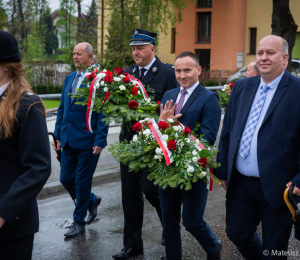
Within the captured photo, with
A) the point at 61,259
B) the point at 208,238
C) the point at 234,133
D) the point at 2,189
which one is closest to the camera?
the point at 2,189

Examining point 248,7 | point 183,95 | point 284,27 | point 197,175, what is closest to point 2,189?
point 197,175

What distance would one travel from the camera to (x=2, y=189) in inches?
87.6

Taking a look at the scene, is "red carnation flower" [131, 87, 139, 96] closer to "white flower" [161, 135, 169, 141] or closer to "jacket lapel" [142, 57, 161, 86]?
"jacket lapel" [142, 57, 161, 86]

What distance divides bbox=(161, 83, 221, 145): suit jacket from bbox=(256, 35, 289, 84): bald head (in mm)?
631

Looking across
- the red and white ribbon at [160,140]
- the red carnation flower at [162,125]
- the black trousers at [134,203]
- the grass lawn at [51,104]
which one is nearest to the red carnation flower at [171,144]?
the red and white ribbon at [160,140]

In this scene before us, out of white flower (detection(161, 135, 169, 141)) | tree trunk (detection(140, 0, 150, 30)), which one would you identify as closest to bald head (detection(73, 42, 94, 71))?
white flower (detection(161, 135, 169, 141))

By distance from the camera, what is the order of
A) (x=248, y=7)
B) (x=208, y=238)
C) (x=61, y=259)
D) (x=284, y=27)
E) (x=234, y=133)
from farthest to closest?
1. (x=248, y=7)
2. (x=284, y=27)
3. (x=61, y=259)
4. (x=208, y=238)
5. (x=234, y=133)

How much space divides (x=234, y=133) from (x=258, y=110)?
0.92 feet

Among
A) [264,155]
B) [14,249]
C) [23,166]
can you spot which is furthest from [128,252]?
[23,166]

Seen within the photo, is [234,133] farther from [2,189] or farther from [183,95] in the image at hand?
[2,189]

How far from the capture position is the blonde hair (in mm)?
2186

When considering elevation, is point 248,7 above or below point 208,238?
above

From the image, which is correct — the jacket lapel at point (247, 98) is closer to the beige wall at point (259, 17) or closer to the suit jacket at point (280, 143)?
the suit jacket at point (280, 143)

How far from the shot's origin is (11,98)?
225 cm
